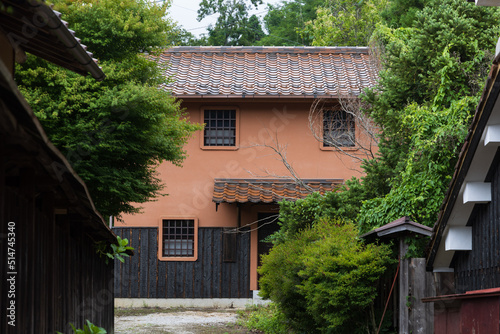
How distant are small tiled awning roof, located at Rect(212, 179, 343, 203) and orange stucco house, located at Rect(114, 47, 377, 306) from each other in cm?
3

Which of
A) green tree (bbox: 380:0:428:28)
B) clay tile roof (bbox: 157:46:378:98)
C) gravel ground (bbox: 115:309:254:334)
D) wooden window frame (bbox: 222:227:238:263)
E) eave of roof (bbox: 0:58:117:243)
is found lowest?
gravel ground (bbox: 115:309:254:334)

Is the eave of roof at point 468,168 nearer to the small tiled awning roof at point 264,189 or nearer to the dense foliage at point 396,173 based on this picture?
the dense foliage at point 396,173

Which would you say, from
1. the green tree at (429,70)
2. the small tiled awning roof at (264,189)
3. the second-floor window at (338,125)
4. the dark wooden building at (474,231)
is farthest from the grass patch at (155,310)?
the dark wooden building at (474,231)

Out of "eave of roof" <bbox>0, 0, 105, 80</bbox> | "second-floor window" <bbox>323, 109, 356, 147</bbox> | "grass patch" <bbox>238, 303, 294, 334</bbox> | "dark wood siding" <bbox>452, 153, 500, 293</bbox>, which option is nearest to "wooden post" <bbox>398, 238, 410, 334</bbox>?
"dark wood siding" <bbox>452, 153, 500, 293</bbox>

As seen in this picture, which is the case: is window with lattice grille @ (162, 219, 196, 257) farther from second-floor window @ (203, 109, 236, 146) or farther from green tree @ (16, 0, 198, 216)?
green tree @ (16, 0, 198, 216)

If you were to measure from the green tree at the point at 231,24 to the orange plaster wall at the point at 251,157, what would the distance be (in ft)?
55.3

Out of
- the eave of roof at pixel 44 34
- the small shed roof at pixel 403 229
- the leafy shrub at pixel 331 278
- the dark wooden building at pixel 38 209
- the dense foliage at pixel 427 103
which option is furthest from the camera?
the dense foliage at pixel 427 103

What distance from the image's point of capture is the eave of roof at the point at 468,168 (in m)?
6.91

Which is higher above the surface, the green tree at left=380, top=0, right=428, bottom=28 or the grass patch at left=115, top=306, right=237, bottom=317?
the green tree at left=380, top=0, right=428, bottom=28

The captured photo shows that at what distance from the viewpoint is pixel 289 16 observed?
1528 inches

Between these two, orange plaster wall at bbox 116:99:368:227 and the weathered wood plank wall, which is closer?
the weathered wood plank wall

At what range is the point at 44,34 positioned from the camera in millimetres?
7395

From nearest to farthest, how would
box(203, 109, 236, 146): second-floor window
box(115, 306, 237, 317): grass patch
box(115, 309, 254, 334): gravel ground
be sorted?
box(115, 309, 254, 334): gravel ground, box(115, 306, 237, 317): grass patch, box(203, 109, 236, 146): second-floor window

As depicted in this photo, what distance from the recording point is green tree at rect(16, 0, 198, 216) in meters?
11.7
